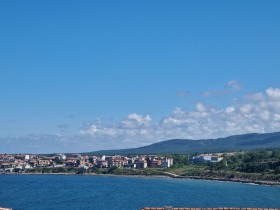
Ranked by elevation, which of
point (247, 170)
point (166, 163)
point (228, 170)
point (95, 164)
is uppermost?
point (95, 164)

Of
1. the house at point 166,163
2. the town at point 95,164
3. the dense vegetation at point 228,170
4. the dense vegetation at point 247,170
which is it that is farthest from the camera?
the town at point 95,164

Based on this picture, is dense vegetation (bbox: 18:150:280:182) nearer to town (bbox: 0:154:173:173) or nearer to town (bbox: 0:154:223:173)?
town (bbox: 0:154:223:173)

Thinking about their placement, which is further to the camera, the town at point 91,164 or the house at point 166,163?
the town at point 91,164

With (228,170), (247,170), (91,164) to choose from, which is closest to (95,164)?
(91,164)

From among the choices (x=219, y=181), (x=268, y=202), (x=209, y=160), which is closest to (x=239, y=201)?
(x=268, y=202)

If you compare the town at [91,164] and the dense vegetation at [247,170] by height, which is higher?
the town at [91,164]

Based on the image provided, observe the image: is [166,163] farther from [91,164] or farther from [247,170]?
[247,170]

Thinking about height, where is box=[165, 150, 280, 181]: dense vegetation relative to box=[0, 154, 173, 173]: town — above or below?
below

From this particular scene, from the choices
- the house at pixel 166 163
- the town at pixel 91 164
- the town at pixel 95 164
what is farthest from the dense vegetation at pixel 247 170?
the town at pixel 95 164

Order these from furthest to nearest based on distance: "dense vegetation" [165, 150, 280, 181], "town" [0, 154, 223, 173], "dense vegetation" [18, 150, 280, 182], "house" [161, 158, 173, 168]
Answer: "town" [0, 154, 223, 173] → "house" [161, 158, 173, 168] → "dense vegetation" [18, 150, 280, 182] → "dense vegetation" [165, 150, 280, 181]

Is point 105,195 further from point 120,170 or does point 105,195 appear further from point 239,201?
point 120,170

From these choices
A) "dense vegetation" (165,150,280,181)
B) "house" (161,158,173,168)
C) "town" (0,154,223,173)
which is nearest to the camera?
"dense vegetation" (165,150,280,181)

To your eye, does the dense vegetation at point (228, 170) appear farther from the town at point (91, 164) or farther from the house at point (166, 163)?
the town at point (91, 164)

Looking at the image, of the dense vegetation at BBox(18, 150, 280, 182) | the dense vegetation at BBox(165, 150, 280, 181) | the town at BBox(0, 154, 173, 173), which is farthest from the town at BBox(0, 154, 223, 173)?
the dense vegetation at BBox(165, 150, 280, 181)
